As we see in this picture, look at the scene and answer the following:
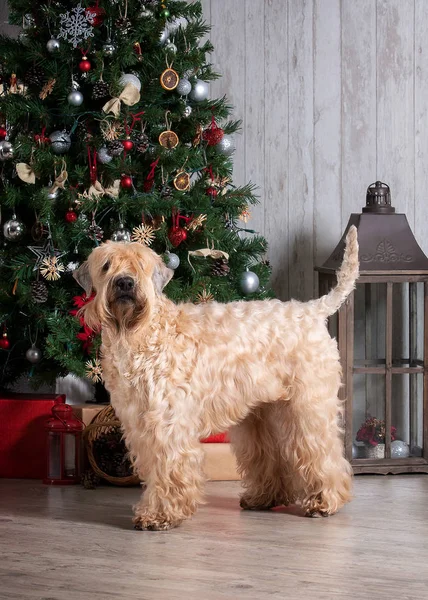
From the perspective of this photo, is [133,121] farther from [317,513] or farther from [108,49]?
[317,513]

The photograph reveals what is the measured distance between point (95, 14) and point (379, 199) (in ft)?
4.88

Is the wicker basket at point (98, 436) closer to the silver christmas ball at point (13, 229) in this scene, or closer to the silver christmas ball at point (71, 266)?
the silver christmas ball at point (71, 266)

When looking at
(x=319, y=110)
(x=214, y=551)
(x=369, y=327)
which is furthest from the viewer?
(x=319, y=110)

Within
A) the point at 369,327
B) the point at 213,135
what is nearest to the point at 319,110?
the point at 213,135

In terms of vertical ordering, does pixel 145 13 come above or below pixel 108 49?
above

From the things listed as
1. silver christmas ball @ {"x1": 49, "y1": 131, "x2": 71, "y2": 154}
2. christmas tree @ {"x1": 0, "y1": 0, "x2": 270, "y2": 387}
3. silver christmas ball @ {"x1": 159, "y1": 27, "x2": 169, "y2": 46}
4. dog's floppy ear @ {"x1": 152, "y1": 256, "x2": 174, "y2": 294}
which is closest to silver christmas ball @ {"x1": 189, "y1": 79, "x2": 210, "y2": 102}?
christmas tree @ {"x1": 0, "y1": 0, "x2": 270, "y2": 387}

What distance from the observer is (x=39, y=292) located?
387 cm

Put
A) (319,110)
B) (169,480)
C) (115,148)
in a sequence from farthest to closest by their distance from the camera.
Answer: (319,110) → (115,148) → (169,480)

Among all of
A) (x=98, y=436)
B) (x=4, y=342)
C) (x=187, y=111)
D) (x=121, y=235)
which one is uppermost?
(x=187, y=111)

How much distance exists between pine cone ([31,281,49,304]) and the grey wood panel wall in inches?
50.2

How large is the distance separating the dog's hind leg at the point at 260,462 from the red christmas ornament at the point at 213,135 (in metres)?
1.25

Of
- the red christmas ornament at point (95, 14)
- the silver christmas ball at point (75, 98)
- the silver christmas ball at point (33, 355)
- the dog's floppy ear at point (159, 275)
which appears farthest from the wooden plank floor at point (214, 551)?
the red christmas ornament at point (95, 14)

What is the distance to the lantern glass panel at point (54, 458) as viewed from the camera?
3924mm

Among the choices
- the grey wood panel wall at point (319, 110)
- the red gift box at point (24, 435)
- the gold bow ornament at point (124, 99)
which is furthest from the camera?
the grey wood panel wall at point (319, 110)
